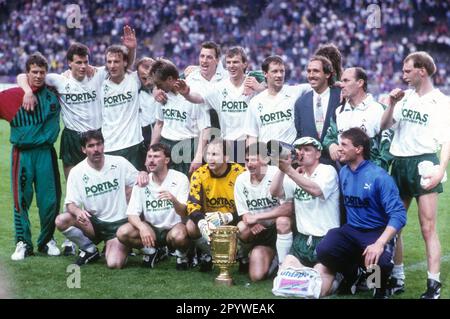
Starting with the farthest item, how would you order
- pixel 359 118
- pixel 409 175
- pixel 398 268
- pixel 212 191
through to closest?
pixel 212 191 → pixel 359 118 → pixel 398 268 → pixel 409 175

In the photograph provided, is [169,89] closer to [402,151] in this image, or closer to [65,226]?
[65,226]

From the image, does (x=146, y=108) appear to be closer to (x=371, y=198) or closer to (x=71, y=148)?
(x=71, y=148)

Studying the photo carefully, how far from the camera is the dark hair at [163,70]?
7.62m

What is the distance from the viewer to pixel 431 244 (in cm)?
623

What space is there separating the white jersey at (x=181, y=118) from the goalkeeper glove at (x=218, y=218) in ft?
4.14

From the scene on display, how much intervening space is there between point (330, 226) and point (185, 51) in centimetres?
2454

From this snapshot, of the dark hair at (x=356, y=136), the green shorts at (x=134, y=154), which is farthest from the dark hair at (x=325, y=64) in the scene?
the green shorts at (x=134, y=154)

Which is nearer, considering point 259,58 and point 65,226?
point 65,226

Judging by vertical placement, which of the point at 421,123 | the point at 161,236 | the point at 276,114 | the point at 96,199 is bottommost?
the point at 161,236

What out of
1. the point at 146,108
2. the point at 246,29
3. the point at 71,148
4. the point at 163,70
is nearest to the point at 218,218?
the point at 163,70

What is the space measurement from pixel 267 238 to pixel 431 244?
4.85 ft

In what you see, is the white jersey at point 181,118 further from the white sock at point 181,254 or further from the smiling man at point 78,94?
the white sock at point 181,254
